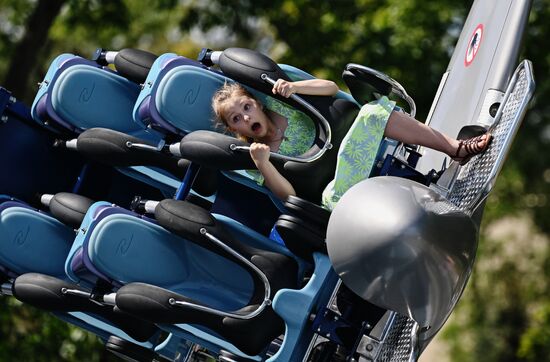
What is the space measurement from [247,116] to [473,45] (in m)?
2.05

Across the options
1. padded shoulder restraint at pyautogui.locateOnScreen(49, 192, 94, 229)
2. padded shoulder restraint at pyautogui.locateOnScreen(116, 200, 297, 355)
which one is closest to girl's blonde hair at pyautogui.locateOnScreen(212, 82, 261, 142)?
padded shoulder restraint at pyautogui.locateOnScreen(116, 200, 297, 355)

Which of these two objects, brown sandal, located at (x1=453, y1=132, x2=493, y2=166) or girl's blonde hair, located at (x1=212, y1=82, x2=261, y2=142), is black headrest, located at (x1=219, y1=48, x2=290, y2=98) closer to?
girl's blonde hair, located at (x1=212, y1=82, x2=261, y2=142)

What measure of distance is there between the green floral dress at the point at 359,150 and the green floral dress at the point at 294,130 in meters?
0.37

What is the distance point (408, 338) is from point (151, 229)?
1.24 meters

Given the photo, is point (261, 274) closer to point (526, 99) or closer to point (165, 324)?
point (165, 324)

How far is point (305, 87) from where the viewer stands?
5.78 m

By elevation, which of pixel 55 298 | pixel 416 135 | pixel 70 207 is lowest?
pixel 55 298

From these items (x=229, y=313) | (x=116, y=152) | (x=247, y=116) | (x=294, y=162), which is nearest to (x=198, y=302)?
(x=229, y=313)

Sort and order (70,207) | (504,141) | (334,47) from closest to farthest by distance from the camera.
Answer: (504,141)
(70,207)
(334,47)

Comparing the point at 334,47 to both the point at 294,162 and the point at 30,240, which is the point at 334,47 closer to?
the point at 30,240

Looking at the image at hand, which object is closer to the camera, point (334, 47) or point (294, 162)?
point (294, 162)

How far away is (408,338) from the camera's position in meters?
5.74

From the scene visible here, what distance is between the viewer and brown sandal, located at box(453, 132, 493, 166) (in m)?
5.64

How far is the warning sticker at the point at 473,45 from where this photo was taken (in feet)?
24.2
